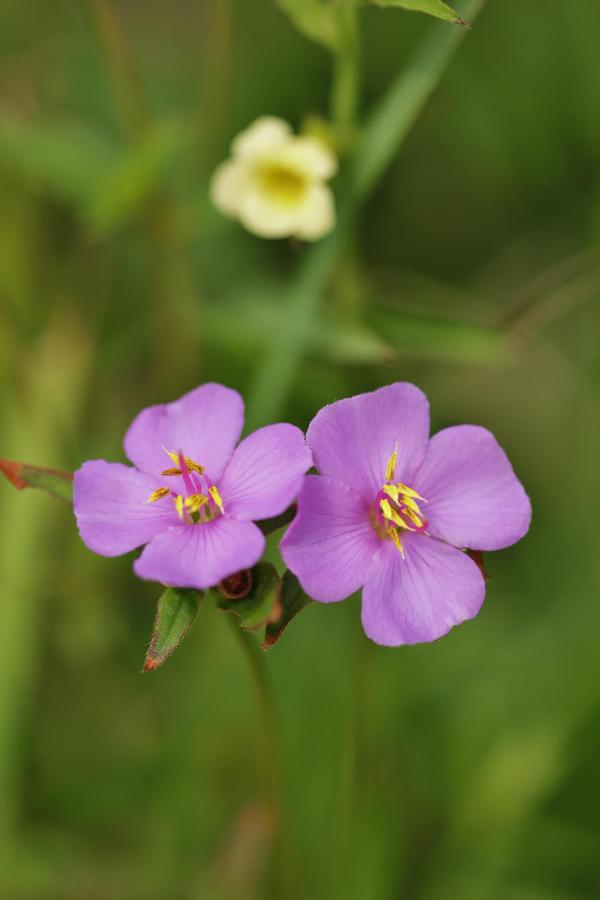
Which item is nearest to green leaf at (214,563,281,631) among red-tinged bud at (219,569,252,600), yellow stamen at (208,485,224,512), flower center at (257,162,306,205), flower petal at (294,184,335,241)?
red-tinged bud at (219,569,252,600)

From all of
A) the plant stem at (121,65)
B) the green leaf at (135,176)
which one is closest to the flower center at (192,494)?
the green leaf at (135,176)

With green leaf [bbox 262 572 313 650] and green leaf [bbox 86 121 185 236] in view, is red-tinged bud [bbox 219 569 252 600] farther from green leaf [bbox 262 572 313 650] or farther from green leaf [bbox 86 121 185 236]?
green leaf [bbox 86 121 185 236]

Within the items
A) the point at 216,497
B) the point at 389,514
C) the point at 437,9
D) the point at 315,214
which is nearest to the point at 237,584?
the point at 216,497

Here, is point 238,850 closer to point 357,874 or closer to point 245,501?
point 357,874

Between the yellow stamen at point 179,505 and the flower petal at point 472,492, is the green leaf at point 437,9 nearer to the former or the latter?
the flower petal at point 472,492

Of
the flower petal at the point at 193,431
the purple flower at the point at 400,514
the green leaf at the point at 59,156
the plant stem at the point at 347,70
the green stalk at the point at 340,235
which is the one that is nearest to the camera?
the purple flower at the point at 400,514

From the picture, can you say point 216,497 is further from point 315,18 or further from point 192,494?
point 315,18

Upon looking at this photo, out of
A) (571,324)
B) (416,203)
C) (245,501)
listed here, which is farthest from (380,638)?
(416,203)
